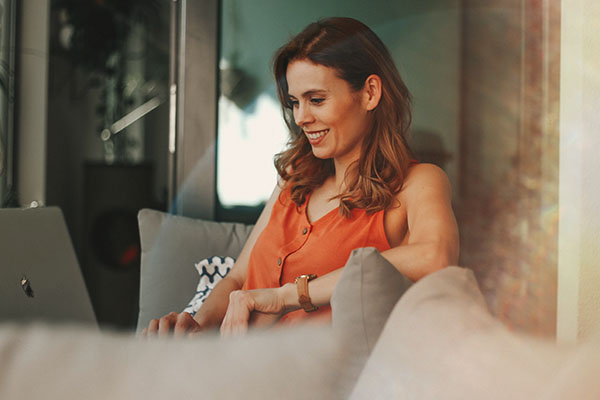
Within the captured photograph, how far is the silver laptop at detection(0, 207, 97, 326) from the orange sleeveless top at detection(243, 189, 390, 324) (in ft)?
0.78

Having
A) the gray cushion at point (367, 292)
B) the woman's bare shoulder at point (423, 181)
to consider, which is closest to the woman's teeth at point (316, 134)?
the woman's bare shoulder at point (423, 181)

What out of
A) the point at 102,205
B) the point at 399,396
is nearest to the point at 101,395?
the point at 399,396

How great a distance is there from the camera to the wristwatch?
593mm

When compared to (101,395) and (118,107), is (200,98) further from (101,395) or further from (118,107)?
(118,107)

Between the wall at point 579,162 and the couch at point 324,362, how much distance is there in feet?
1.00

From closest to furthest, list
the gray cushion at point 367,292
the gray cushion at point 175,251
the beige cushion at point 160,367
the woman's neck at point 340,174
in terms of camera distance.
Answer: the beige cushion at point 160,367 → the gray cushion at point 367,292 → the woman's neck at point 340,174 → the gray cushion at point 175,251

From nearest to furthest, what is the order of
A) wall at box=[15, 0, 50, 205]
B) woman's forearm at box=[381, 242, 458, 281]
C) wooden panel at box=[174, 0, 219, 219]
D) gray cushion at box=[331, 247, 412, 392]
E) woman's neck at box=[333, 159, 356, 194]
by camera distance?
gray cushion at box=[331, 247, 412, 392] < woman's forearm at box=[381, 242, 458, 281] < woman's neck at box=[333, 159, 356, 194] < wooden panel at box=[174, 0, 219, 219] < wall at box=[15, 0, 50, 205]

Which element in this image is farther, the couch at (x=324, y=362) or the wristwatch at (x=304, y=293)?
the wristwatch at (x=304, y=293)

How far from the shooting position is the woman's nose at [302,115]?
27.3 inches

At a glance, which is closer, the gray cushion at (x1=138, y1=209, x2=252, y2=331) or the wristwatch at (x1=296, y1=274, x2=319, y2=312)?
the wristwatch at (x1=296, y1=274, x2=319, y2=312)

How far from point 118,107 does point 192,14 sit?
1575 mm

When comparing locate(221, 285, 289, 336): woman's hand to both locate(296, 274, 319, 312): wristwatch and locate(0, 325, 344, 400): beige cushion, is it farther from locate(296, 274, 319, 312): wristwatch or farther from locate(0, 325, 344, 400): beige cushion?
locate(0, 325, 344, 400): beige cushion

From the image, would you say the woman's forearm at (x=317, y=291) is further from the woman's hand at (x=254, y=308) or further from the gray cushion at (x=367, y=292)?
the gray cushion at (x=367, y=292)

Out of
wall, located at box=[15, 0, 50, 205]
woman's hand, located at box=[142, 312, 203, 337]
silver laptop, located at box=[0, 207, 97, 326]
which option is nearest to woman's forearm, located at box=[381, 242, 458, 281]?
woman's hand, located at box=[142, 312, 203, 337]
